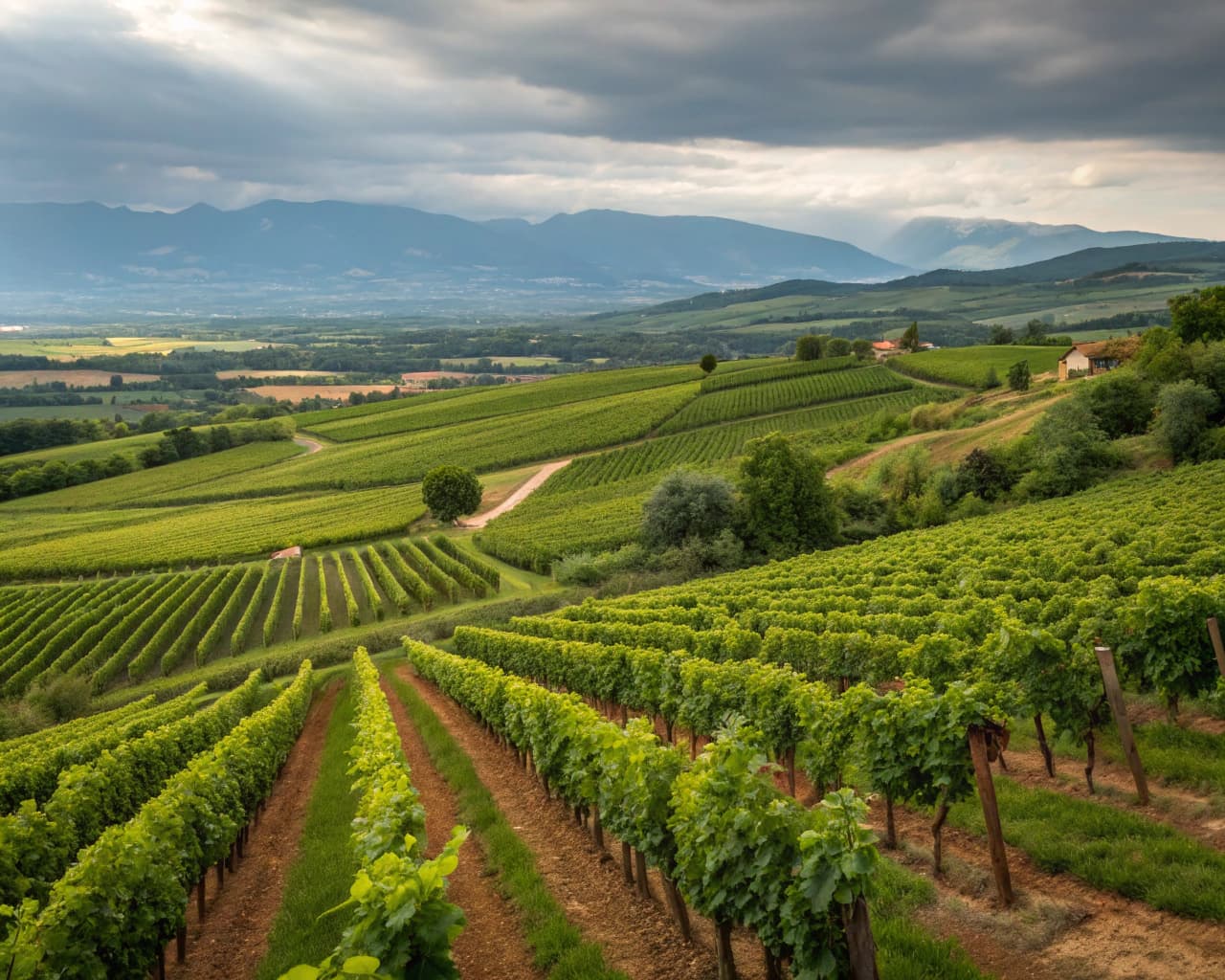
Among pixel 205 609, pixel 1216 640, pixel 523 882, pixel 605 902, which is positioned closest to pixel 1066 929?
pixel 605 902

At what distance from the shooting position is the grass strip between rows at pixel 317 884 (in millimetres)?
9273

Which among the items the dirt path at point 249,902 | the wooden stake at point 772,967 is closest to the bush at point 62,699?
the dirt path at point 249,902

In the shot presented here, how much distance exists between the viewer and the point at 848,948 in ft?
20.6

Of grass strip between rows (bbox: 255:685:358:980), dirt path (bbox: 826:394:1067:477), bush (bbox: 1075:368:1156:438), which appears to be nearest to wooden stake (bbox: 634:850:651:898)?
grass strip between rows (bbox: 255:685:358:980)

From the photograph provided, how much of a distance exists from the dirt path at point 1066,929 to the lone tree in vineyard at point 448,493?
6186 cm

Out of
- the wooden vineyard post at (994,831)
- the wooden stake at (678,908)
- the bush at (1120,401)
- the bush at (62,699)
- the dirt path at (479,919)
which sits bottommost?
the bush at (62,699)

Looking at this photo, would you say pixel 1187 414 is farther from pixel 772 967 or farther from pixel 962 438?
pixel 772 967

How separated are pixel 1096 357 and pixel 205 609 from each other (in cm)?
7671

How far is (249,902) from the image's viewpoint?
11.8 metres

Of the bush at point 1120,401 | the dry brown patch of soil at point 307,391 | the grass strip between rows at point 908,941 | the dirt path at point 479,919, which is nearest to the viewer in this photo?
the grass strip between rows at point 908,941

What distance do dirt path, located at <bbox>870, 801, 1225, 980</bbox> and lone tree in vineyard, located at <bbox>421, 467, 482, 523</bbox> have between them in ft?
203

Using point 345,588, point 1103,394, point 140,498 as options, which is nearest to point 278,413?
point 140,498

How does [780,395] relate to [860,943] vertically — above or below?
above

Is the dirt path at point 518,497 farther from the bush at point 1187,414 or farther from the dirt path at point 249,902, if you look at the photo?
the dirt path at point 249,902
